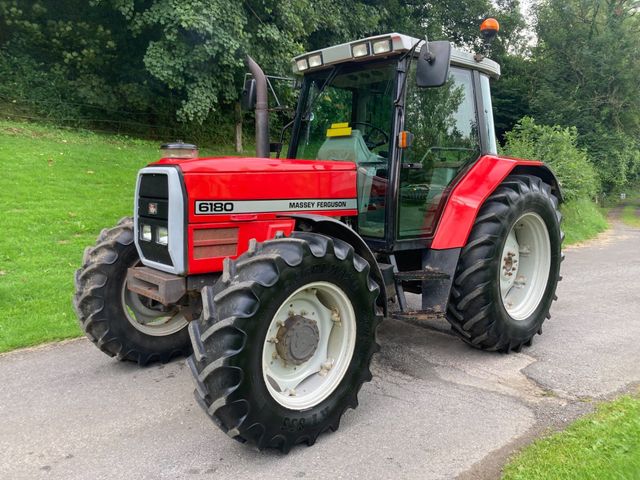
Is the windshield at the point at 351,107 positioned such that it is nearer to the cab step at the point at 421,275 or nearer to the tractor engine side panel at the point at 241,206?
the tractor engine side panel at the point at 241,206

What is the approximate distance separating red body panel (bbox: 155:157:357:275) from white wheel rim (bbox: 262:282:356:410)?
1.81ft

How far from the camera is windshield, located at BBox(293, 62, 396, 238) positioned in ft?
13.3

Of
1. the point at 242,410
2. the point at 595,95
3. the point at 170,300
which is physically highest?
the point at 595,95

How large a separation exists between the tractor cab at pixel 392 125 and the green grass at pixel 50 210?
9.49ft

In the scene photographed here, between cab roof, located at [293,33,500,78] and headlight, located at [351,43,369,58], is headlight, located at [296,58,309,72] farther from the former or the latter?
headlight, located at [351,43,369,58]

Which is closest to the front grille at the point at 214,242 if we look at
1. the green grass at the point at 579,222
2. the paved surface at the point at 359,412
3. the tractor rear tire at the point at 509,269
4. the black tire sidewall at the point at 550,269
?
the paved surface at the point at 359,412

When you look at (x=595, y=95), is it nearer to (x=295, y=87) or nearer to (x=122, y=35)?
(x=122, y=35)

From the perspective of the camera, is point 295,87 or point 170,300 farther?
point 295,87

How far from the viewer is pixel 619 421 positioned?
10.5 ft

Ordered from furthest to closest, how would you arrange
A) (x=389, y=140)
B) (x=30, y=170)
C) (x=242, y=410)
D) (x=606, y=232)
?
(x=606, y=232), (x=30, y=170), (x=389, y=140), (x=242, y=410)

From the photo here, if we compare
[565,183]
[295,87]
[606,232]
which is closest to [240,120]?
[565,183]

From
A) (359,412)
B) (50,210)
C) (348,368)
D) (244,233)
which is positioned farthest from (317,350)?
(50,210)

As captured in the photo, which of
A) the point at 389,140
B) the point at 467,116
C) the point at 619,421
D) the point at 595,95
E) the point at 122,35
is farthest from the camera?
the point at 595,95

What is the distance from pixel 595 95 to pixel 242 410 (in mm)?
22046
